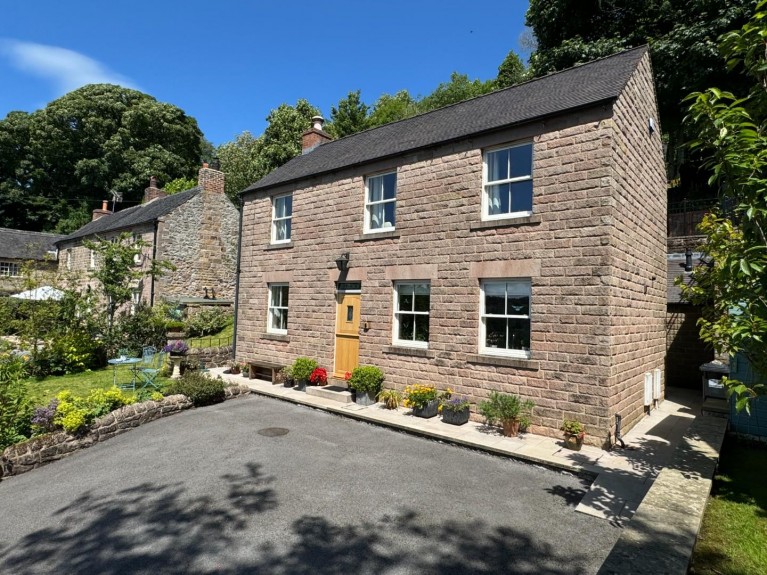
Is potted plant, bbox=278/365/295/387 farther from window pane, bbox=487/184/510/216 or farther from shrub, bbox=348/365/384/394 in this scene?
window pane, bbox=487/184/510/216

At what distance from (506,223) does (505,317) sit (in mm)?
2018

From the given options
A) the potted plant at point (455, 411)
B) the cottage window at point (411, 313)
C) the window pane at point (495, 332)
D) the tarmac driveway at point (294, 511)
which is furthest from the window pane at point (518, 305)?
the tarmac driveway at point (294, 511)

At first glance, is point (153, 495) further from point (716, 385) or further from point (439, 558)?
point (716, 385)

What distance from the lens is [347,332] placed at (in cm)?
1222

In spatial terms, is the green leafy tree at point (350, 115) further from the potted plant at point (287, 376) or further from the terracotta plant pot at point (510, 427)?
the terracotta plant pot at point (510, 427)

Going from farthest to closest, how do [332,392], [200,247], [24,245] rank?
[24,245] → [200,247] → [332,392]

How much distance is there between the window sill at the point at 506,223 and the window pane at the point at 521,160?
1.04 meters

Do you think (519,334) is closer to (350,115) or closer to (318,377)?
(318,377)

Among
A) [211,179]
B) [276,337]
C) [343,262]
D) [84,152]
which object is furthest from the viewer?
[84,152]

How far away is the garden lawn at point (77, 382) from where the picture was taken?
38.6 feet

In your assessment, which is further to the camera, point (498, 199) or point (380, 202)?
point (380, 202)

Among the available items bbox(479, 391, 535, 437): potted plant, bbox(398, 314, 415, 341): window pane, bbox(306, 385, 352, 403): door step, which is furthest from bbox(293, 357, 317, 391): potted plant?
bbox(479, 391, 535, 437): potted plant

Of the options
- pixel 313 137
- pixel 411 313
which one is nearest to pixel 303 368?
pixel 411 313

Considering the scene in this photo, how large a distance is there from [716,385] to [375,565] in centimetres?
981
